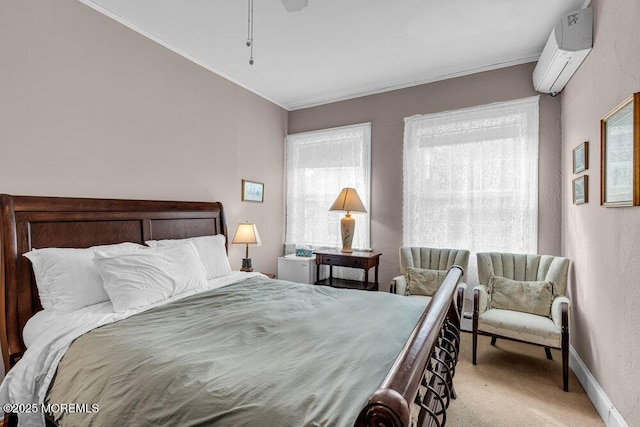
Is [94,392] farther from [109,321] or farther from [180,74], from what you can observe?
[180,74]

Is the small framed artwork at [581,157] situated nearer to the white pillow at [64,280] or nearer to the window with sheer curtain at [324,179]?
the window with sheer curtain at [324,179]

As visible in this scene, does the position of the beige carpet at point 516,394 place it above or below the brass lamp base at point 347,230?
below

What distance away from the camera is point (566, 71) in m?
2.71

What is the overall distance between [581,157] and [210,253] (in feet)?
10.5

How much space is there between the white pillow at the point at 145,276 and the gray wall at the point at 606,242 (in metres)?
2.72

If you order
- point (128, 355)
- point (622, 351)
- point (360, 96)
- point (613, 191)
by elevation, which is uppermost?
point (360, 96)

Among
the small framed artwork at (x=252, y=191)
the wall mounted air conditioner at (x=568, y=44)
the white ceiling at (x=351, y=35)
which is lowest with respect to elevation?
the small framed artwork at (x=252, y=191)

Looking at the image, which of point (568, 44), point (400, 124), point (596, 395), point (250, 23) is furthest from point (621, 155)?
point (250, 23)

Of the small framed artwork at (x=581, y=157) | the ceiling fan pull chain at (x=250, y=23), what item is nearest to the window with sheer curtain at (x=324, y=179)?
the ceiling fan pull chain at (x=250, y=23)

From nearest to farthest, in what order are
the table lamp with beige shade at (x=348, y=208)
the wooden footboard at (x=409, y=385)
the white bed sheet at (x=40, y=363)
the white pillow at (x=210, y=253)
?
the wooden footboard at (x=409, y=385)
the white bed sheet at (x=40, y=363)
the white pillow at (x=210, y=253)
the table lamp with beige shade at (x=348, y=208)

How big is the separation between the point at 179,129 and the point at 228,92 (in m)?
0.90

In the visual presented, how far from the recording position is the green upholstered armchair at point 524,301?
7.85 feet

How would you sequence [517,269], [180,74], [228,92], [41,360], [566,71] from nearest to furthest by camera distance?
[41,360], [566,71], [517,269], [180,74], [228,92]

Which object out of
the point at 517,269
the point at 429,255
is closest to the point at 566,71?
the point at 517,269
